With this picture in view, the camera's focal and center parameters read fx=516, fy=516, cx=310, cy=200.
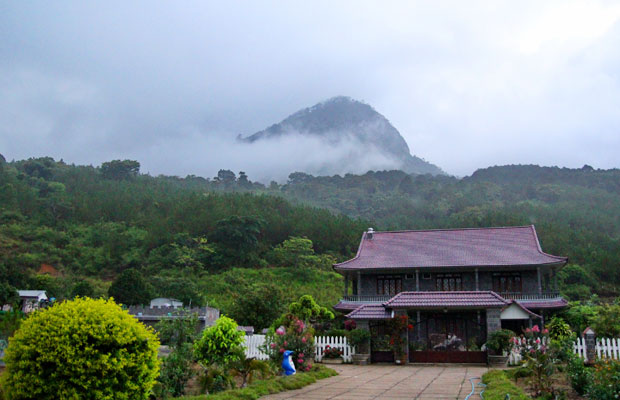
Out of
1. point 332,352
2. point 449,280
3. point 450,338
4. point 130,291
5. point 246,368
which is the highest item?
point 449,280

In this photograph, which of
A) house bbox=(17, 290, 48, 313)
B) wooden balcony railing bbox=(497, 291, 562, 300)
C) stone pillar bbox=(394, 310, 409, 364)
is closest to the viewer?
stone pillar bbox=(394, 310, 409, 364)

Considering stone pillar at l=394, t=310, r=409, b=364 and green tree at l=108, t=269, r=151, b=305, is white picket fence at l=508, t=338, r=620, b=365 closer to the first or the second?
stone pillar at l=394, t=310, r=409, b=364

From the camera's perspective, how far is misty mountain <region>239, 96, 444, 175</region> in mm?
173750

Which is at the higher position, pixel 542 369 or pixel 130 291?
pixel 130 291

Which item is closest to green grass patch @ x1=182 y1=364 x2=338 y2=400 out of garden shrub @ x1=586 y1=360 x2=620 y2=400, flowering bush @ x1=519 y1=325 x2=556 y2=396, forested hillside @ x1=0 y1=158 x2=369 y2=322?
flowering bush @ x1=519 y1=325 x2=556 y2=396

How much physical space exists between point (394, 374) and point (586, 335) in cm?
512

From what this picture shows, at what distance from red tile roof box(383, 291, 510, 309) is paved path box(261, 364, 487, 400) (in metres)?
→ 3.44

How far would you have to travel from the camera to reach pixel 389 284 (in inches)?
1119

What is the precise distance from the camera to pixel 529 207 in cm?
7725

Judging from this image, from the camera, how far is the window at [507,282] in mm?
26828

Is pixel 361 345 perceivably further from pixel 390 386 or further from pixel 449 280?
pixel 449 280

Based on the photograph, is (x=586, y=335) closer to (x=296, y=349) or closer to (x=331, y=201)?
(x=296, y=349)

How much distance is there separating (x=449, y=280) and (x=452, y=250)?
2.00 metres

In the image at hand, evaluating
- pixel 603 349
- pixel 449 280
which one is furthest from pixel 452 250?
pixel 603 349
